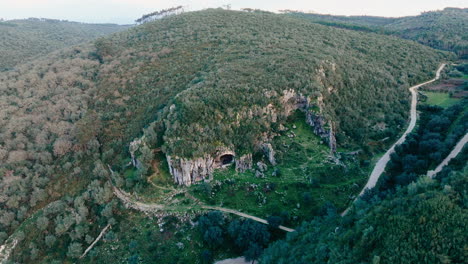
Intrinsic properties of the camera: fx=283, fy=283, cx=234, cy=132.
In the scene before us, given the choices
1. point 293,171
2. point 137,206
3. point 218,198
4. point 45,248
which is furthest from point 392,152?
point 45,248

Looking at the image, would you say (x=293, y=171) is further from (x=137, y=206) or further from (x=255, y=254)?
(x=137, y=206)

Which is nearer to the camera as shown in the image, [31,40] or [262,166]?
[262,166]

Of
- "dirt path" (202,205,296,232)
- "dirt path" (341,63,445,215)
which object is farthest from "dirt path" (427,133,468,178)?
"dirt path" (202,205,296,232)

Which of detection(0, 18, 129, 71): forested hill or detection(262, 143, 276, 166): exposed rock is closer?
detection(262, 143, 276, 166): exposed rock

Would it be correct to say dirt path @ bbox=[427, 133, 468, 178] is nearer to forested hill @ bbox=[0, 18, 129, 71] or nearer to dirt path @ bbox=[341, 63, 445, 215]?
dirt path @ bbox=[341, 63, 445, 215]

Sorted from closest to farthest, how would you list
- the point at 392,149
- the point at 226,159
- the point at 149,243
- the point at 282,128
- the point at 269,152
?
1. the point at 149,243
2. the point at 269,152
3. the point at 226,159
4. the point at 282,128
5. the point at 392,149

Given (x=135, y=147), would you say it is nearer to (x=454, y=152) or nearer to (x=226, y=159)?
(x=226, y=159)

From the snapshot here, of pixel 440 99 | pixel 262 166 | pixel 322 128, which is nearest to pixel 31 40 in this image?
pixel 262 166
